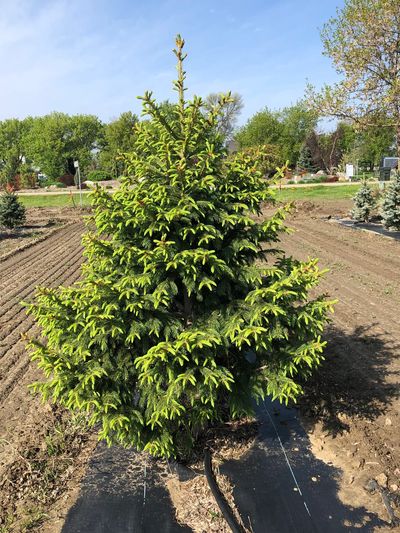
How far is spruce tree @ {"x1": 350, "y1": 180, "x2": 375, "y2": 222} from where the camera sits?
2248 centimetres

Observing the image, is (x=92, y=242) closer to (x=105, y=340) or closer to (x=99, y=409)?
(x=105, y=340)

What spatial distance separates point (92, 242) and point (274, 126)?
64.8 metres

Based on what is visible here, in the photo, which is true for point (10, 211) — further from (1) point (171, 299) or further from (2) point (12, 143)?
(2) point (12, 143)

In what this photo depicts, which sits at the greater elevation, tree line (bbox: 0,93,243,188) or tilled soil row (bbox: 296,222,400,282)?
tree line (bbox: 0,93,243,188)

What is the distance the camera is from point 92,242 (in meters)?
4.57

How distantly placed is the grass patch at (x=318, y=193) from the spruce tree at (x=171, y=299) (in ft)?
96.8

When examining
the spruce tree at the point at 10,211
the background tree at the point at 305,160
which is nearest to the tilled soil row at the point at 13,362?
the spruce tree at the point at 10,211

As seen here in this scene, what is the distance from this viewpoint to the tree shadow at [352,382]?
6.10m

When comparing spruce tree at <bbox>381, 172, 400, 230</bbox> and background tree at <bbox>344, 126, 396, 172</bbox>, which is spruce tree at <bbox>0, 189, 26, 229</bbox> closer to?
spruce tree at <bbox>381, 172, 400, 230</bbox>

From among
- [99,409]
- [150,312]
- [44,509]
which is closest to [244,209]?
[150,312]

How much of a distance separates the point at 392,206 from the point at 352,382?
15.2 m

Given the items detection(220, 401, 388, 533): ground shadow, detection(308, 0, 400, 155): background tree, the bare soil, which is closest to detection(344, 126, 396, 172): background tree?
detection(308, 0, 400, 155): background tree

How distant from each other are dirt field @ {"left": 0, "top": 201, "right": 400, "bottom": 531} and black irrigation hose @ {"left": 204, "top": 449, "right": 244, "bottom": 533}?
1.26m

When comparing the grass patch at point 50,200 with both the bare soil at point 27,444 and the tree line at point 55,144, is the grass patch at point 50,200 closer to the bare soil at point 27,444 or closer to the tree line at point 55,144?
the tree line at point 55,144
